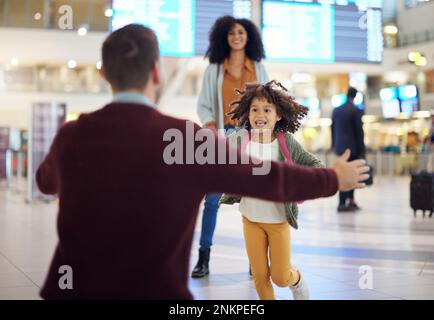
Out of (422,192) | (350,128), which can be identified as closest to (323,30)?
(350,128)

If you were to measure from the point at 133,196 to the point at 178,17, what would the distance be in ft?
21.2

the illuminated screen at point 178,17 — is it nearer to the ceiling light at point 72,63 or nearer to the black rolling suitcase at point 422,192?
the black rolling suitcase at point 422,192

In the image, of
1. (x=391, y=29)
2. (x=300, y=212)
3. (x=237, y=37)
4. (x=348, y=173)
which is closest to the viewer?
(x=348, y=173)

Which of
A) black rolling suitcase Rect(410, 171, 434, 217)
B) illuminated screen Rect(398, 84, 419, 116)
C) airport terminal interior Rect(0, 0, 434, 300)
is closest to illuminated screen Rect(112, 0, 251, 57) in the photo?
airport terminal interior Rect(0, 0, 434, 300)

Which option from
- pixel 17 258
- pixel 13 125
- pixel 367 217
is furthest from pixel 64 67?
pixel 17 258

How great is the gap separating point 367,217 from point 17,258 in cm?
494

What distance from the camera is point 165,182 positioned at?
143 centimetres

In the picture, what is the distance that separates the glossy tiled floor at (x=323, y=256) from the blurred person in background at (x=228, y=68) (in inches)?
28.1

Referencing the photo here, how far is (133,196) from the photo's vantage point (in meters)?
1.42

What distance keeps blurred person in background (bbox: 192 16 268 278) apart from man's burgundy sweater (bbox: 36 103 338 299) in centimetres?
264

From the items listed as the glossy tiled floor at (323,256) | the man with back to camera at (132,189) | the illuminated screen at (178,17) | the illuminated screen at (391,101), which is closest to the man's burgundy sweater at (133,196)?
the man with back to camera at (132,189)

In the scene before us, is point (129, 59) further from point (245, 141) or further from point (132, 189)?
point (245, 141)

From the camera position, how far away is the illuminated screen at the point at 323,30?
8328mm

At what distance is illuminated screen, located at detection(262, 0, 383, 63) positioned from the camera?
328 inches
